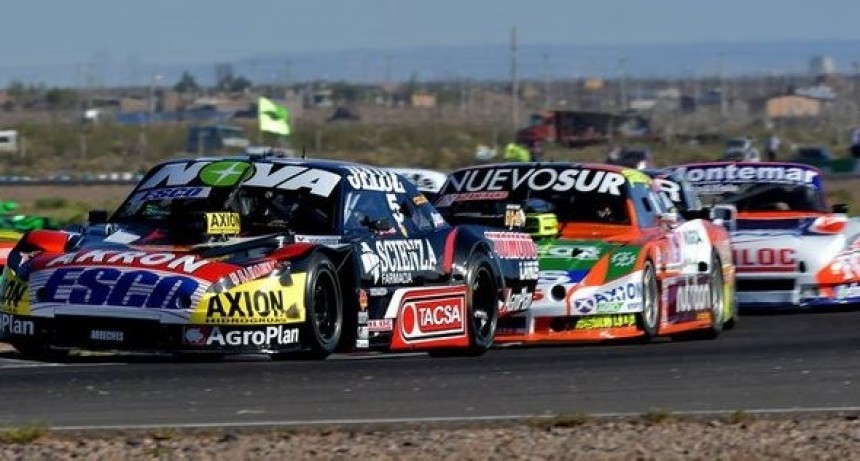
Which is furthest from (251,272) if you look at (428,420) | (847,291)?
(847,291)

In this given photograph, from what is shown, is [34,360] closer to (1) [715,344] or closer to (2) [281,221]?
(2) [281,221]

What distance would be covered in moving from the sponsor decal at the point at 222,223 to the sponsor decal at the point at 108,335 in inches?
36.5

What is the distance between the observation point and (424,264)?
1262 cm

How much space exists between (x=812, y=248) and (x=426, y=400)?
29.9 feet

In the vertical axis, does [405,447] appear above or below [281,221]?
below

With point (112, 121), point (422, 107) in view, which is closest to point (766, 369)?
point (112, 121)

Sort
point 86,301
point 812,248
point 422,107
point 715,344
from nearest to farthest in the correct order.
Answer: point 86,301 → point 715,344 → point 812,248 → point 422,107

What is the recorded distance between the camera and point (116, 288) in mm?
11102

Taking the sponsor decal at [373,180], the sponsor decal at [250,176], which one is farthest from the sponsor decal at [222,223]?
the sponsor decal at [373,180]

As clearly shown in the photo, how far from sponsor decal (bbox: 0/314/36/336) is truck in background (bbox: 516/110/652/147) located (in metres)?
55.5

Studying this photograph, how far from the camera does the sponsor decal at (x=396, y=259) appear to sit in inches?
474

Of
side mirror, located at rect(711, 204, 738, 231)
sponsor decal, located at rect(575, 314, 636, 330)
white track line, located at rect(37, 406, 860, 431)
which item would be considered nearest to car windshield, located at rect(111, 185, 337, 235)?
sponsor decal, located at rect(575, 314, 636, 330)

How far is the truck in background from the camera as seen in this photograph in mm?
68500

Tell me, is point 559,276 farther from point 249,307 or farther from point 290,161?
point 249,307
